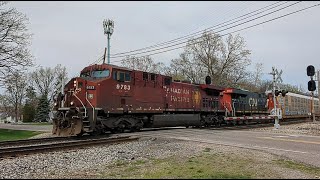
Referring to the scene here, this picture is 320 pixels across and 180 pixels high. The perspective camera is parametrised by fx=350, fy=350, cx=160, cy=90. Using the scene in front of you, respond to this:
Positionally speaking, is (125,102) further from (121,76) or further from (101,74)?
(101,74)

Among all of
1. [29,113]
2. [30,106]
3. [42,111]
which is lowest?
[29,113]

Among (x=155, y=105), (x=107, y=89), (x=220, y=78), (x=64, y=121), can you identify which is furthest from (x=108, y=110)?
(x=220, y=78)

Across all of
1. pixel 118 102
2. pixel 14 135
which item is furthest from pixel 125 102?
pixel 14 135

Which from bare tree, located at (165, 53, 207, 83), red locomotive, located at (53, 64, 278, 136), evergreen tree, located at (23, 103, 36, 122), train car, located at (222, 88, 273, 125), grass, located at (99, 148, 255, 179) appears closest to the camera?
grass, located at (99, 148, 255, 179)

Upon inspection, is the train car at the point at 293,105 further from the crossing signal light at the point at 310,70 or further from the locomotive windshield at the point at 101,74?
the locomotive windshield at the point at 101,74

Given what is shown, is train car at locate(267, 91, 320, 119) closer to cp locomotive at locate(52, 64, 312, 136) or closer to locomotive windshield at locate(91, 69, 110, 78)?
cp locomotive at locate(52, 64, 312, 136)

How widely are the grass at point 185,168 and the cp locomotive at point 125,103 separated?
8.07 meters

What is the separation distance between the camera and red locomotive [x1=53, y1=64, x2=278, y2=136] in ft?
58.5

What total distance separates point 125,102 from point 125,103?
0.19ft

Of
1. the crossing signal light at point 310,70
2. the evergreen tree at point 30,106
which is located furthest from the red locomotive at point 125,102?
the evergreen tree at point 30,106

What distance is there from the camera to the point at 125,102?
1998 cm

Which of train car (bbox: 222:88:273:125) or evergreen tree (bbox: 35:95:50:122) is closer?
train car (bbox: 222:88:273:125)

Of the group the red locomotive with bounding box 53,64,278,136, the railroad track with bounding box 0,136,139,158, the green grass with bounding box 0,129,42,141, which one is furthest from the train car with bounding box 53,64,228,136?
the green grass with bounding box 0,129,42,141

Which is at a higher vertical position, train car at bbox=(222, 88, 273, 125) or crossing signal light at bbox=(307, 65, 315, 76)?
crossing signal light at bbox=(307, 65, 315, 76)
